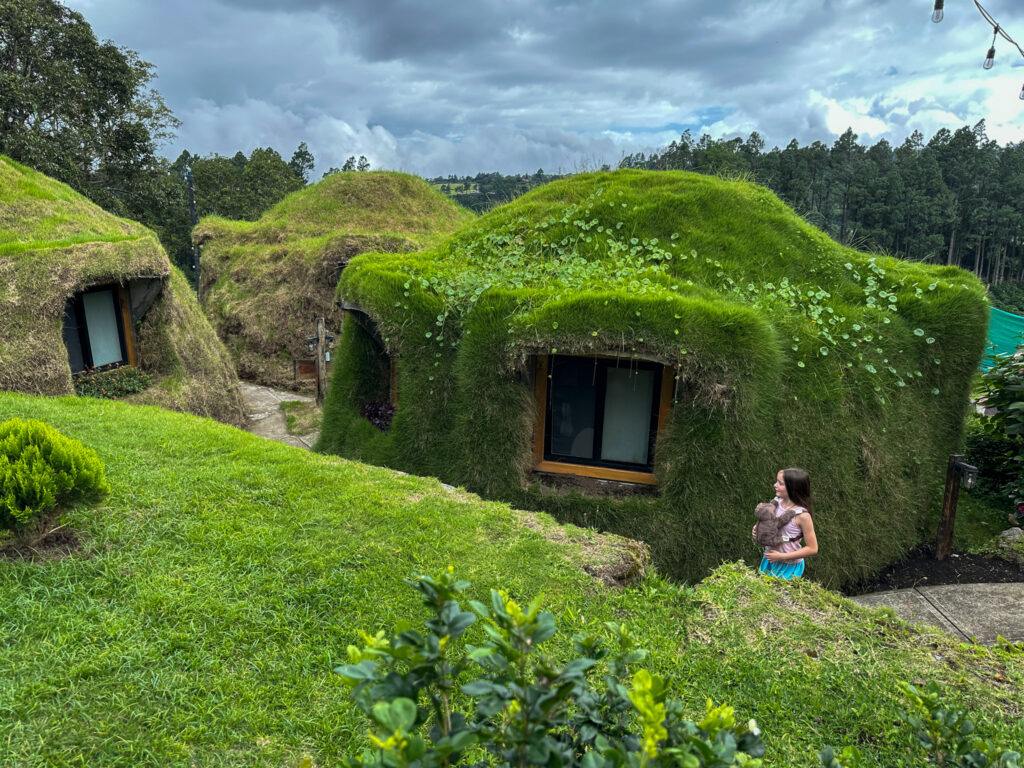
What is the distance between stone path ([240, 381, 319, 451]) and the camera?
547 inches

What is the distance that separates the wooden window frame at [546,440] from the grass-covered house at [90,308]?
8.28m

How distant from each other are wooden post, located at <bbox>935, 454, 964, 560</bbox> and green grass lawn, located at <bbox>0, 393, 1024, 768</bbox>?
480cm

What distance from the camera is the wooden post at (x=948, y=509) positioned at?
7.94 meters

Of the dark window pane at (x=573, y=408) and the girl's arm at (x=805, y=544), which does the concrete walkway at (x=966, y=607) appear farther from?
the dark window pane at (x=573, y=408)

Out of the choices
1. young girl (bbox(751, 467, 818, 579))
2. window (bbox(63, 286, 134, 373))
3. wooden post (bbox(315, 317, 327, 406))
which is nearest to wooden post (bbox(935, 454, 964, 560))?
young girl (bbox(751, 467, 818, 579))

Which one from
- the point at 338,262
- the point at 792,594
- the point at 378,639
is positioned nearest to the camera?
the point at 378,639

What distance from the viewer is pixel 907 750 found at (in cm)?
294

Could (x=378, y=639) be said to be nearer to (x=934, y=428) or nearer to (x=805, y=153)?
(x=934, y=428)

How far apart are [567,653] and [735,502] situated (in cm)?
398

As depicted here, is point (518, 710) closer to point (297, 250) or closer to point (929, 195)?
point (297, 250)

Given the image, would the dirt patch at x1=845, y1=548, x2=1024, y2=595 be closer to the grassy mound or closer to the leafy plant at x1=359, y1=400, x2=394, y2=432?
the leafy plant at x1=359, y1=400, x2=394, y2=432

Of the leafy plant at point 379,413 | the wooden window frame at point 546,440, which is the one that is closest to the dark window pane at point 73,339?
the leafy plant at point 379,413

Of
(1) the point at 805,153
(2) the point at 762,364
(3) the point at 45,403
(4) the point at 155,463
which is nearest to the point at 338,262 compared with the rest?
(3) the point at 45,403

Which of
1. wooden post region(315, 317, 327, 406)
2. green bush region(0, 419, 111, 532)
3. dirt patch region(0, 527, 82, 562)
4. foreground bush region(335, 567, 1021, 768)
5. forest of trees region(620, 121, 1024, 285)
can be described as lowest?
wooden post region(315, 317, 327, 406)
